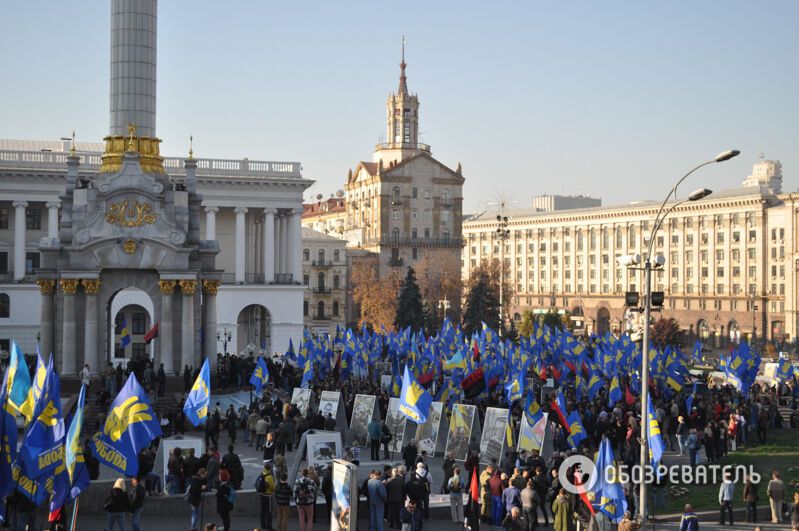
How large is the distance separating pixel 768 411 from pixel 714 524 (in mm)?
15847

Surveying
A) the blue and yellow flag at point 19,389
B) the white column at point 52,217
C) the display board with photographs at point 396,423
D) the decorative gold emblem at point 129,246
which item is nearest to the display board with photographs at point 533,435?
the display board with photographs at point 396,423

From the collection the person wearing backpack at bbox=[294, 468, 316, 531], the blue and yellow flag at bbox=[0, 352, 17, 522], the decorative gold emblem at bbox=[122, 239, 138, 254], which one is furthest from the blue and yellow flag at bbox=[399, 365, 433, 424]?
the decorative gold emblem at bbox=[122, 239, 138, 254]

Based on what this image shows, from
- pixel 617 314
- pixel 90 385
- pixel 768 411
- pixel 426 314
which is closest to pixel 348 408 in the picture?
pixel 90 385

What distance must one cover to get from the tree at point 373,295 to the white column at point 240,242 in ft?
64.7

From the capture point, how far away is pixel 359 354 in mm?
48781

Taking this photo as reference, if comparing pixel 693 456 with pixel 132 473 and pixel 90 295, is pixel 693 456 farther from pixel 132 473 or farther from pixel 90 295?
pixel 90 295

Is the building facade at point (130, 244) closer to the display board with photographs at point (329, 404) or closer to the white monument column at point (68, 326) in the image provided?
the white monument column at point (68, 326)

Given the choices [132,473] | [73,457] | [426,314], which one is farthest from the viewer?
[426,314]

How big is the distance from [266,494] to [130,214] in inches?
820

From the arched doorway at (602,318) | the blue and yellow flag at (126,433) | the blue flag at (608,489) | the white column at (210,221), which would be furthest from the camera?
the arched doorway at (602,318)

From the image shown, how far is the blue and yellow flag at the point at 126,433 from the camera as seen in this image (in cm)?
2202

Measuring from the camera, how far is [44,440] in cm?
1991

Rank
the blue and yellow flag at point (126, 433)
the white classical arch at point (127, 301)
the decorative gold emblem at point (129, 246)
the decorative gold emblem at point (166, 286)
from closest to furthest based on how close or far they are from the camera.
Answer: the blue and yellow flag at point (126, 433), the decorative gold emblem at point (129, 246), the decorative gold emblem at point (166, 286), the white classical arch at point (127, 301)

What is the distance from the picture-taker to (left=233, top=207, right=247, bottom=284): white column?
260 ft
